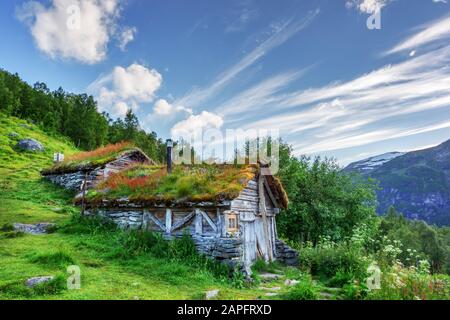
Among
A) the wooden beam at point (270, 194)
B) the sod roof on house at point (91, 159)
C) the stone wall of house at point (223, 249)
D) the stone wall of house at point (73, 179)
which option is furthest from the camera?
the sod roof on house at point (91, 159)

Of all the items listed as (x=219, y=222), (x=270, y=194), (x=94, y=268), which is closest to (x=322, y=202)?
(x=270, y=194)

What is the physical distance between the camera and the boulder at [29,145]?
1370 inches

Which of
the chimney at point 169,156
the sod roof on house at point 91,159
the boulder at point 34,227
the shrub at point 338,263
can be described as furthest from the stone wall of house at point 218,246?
the sod roof on house at point 91,159

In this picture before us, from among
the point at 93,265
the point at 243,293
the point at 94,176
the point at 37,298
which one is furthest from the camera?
the point at 94,176

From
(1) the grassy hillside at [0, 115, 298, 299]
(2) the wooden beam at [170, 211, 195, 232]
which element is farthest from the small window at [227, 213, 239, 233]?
(1) the grassy hillside at [0, 115, 298, 299]

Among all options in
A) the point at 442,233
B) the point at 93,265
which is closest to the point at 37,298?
the point at 93,265

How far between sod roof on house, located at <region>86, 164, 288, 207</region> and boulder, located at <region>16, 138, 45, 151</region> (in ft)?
79.5

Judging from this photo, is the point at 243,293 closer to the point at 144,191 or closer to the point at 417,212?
the point at 144,191

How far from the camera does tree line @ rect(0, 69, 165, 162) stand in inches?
1968

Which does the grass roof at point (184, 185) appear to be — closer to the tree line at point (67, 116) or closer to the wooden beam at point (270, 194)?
the wooden beam at point (270, 194)
